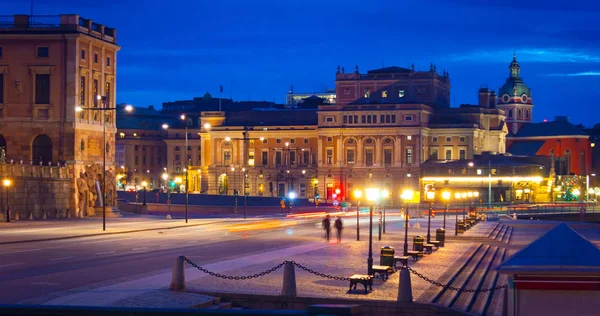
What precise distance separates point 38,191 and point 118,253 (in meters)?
27.5

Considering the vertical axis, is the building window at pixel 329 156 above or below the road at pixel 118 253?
above

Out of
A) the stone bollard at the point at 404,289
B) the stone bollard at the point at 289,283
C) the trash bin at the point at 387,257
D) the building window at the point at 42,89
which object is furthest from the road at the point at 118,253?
the building window at the point at 42,89

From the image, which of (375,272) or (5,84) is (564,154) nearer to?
(5,84)

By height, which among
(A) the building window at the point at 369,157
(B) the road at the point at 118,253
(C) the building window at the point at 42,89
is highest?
(C) the building window at the point at 42,89

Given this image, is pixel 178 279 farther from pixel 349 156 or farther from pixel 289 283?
pixel 349 156

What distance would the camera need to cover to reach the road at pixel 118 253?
29.0 meters

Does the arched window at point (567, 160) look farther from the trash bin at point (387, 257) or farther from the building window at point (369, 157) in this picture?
the trash bin at point (387, 257)

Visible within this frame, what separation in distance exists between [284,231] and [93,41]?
76.2ft

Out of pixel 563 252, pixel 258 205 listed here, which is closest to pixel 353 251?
pixel 563 252

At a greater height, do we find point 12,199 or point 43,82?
point 43,82

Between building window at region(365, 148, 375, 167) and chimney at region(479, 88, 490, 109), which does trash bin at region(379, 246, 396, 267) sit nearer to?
building window at region(365, 148, 375, 167)

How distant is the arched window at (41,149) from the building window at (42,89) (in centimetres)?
265

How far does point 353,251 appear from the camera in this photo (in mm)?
43938

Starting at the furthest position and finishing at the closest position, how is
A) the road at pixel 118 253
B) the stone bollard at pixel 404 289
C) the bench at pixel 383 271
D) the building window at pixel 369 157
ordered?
1. the building window at pixel 369 157
2. the bench at pixel 383 271
3. the road at pixel 118 253
4. the stone bollard at pixel 404 289
